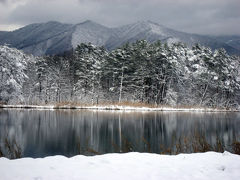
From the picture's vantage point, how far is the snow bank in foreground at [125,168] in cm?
454

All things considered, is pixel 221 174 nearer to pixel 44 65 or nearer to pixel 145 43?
pixel 145 43

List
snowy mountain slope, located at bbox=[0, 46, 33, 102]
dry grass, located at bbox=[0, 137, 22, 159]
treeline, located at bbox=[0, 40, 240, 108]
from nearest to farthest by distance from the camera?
dry grass, located at bbox=[0, 137, 22, 159]
snowy mountain slope, located at bbox=[0, 46, 33, 102]
treeline, located at bbox=[0, 40, 240, 108]

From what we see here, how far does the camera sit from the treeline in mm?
39156

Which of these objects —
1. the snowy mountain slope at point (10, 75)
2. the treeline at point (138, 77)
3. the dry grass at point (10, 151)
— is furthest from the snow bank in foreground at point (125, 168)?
the treeline at point (138, 77)

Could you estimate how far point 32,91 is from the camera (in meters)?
46.8

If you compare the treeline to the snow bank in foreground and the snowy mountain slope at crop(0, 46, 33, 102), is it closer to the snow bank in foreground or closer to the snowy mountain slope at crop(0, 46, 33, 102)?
the snowy mountain slope at crop(0, 46, 33, 102)

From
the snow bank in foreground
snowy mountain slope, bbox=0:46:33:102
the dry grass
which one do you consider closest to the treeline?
snowy mountain slope, bbox=0:46:33:102

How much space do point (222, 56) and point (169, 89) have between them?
10441 mm

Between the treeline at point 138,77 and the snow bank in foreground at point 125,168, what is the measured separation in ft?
107

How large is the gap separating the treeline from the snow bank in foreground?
107 feet

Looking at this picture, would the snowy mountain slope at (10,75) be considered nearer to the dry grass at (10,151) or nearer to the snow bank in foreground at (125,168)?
the dry grass at (10,151)

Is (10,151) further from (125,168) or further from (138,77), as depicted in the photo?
(138,77)

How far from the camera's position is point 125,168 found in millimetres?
5105

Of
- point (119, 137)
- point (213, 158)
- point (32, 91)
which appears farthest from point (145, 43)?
point (213, 158)
